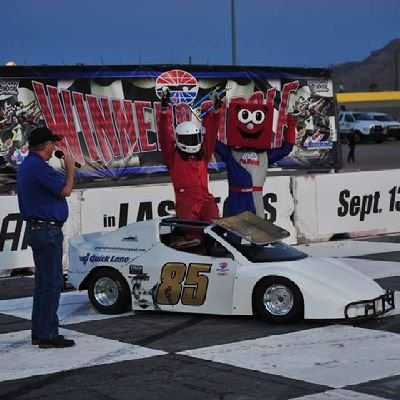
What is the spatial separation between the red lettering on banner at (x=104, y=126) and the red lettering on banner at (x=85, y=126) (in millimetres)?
106

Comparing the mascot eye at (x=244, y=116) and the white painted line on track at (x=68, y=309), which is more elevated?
the mascot eye at (x=244, y=116)

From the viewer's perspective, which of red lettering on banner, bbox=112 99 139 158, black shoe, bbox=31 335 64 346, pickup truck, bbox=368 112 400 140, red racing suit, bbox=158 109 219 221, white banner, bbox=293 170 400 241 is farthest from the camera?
pickup truck, bbox=368 112 400 140

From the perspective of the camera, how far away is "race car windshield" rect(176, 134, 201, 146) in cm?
937

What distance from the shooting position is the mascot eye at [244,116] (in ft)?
33.9

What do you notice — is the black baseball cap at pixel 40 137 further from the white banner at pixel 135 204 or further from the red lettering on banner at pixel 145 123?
the red lettering on banner at pixel 145 123

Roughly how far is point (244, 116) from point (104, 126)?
13.4 ft

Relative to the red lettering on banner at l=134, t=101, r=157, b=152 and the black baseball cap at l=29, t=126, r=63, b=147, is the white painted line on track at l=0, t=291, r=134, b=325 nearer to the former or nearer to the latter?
the black baseball cap at l=29, t=126, r=63, b=147

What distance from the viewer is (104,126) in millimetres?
13852

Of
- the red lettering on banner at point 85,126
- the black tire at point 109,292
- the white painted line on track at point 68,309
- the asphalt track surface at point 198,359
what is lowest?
the asphalt track surface at point 198,359

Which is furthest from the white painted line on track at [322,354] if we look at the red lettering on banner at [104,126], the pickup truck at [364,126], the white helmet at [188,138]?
the pickup truck at [364,126]

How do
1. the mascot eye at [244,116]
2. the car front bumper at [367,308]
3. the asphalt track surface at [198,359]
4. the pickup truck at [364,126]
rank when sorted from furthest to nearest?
the pickup truck at [364,126] → the mascot eye at [244,116] → the car front bumper at [367,308] → the asphalt track surface at [198,359]

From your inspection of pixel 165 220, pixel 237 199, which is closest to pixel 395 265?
pixel 237 199

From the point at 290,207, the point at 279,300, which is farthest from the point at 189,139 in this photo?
the point at 290,207

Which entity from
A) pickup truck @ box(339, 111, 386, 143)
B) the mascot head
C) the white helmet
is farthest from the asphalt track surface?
pickup truck @ box(339, 111, 386, 143)
